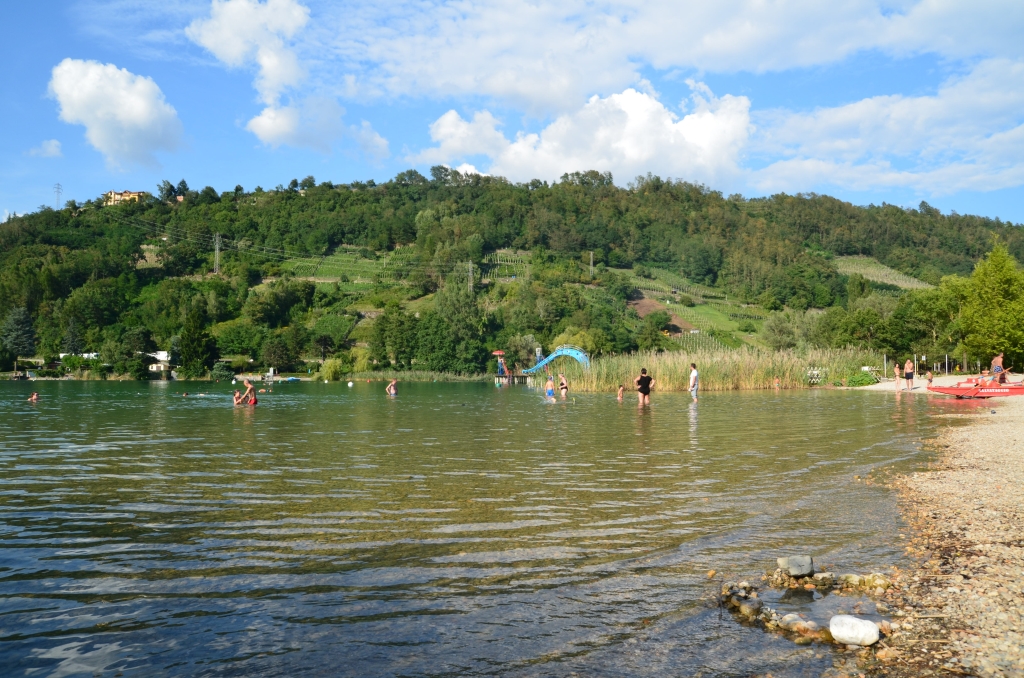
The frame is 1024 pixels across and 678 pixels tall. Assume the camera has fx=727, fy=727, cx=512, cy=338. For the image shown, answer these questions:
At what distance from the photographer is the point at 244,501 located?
1072 cm

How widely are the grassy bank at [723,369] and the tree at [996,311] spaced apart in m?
7.08

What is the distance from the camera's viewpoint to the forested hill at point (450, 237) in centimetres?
11131

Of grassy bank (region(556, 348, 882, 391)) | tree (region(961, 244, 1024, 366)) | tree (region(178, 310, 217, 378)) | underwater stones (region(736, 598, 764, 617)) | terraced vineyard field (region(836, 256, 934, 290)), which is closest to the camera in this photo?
underwater stones (region(736, 598, 764, 617))

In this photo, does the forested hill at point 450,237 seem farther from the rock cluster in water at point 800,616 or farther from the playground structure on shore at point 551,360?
the rock cluster in water at point 800,616

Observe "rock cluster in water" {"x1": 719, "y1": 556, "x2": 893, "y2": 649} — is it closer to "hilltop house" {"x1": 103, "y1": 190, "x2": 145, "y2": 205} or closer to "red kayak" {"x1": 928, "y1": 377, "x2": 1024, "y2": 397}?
"red kayak" {"x1": 928, "y1": 377, "x2": 1024, "y2": 397}

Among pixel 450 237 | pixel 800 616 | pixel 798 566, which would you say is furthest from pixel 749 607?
pixel 450 237

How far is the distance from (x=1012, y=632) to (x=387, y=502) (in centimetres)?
761

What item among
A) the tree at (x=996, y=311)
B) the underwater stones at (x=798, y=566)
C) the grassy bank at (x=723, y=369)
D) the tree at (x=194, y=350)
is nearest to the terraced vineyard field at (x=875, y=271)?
the tree at (x=996, y=311)

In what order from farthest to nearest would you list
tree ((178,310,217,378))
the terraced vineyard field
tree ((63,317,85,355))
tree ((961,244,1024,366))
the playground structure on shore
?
the terraced vineyard field → tree ((63,317,85,355)) → tree ((178,310,217,378)) → the playground structure on shore → tree ((961,244,1024,366))

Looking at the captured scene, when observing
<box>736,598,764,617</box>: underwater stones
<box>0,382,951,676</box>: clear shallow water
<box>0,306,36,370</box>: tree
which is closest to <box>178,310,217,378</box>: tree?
<box>0,306,36,370</box>: tree

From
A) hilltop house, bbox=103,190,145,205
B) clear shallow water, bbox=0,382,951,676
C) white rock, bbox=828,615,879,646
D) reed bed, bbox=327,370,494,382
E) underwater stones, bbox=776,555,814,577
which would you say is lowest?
clear shallow water, bbox=0,382,951,676

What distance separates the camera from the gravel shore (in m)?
4.95

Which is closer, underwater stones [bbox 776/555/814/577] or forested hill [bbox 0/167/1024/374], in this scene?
underwater stones [bbox 776/555/814/577]

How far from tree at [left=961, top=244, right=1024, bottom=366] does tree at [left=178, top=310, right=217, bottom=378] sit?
75.2m
